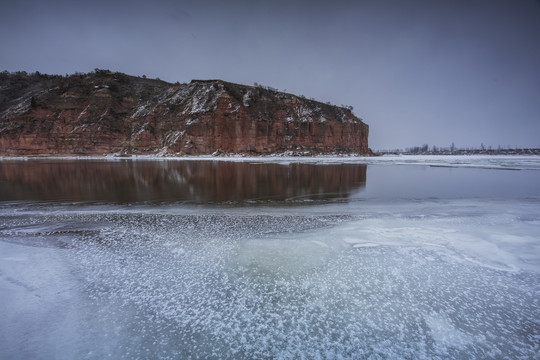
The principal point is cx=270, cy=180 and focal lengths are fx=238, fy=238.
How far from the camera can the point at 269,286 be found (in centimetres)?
342

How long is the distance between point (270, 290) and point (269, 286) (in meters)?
0.10

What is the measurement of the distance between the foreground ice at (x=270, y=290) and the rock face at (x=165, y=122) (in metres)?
47.4

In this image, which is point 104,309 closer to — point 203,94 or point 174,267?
point 174,267

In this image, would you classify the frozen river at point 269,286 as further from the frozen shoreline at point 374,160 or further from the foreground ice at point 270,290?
the frozen shoreline at point 374,160

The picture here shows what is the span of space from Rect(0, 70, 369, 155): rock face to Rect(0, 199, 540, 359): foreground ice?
47.4 metres

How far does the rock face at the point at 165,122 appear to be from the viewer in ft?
168

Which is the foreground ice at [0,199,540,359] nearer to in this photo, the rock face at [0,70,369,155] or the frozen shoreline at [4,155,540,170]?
the frozen shoreline at [4,155,540,170]

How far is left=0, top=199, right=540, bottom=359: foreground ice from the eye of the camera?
244cm

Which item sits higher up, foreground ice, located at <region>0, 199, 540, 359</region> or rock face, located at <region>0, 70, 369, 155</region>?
rock face, located at <region>0, 70, 369, 155</region>

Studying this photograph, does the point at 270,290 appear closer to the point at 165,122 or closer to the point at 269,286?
the point at 269,286

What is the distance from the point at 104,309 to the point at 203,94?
58.5 metres

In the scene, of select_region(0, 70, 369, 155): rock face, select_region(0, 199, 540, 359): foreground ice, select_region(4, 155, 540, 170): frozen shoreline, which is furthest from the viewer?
select_region(0, 70, 369, 155): rock face

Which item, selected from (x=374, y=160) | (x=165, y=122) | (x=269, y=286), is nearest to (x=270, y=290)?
(x=269, y=286)

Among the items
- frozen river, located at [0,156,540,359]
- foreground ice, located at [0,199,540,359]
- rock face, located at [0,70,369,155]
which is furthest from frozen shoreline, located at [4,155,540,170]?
foreground ice, located at [0,199,540,359]
